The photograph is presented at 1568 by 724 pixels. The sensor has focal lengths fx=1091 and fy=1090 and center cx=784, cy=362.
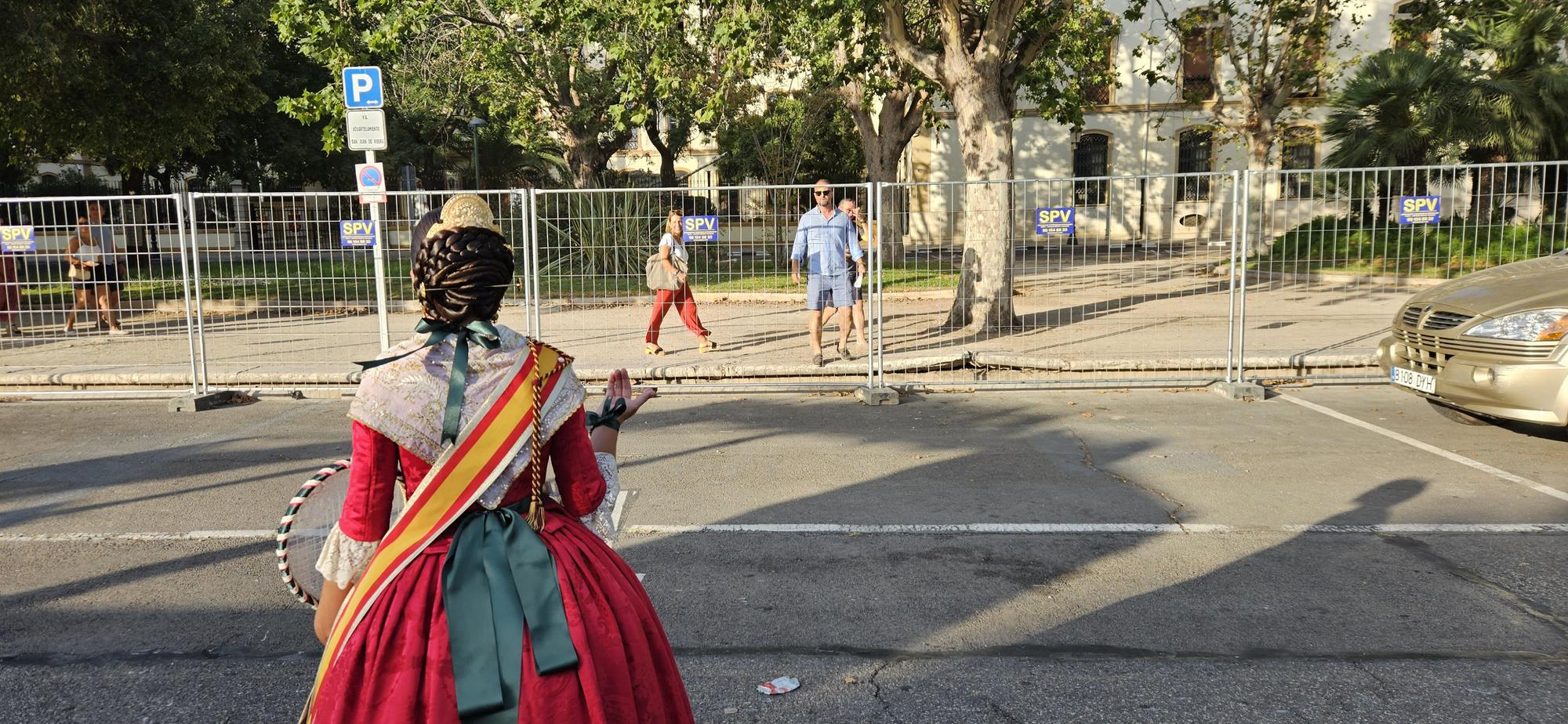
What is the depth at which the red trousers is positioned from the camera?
39.9 feet

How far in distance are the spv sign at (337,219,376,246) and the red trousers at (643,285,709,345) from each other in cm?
304

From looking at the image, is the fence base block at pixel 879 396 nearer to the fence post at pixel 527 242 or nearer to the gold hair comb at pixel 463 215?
the fence post at pixel 527 242

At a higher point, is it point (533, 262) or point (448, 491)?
point (533, 262)

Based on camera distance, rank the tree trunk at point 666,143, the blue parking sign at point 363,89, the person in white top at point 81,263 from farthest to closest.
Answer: the tree trunk at point 666,143 → the person in white top at point 81,263 → the blue parking sign at point 363,89

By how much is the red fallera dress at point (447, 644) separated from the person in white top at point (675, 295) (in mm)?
9669

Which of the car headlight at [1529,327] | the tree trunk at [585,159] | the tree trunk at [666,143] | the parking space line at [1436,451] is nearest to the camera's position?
the parking space line at [1436,451]

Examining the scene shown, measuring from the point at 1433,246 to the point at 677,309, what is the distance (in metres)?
8.02

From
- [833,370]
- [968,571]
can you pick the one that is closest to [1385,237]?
[833,370]

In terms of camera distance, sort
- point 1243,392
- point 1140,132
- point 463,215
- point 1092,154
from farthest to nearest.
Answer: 1. point 1092,154
2. point 1140,132
3. point 1243,392
4. point 463,215

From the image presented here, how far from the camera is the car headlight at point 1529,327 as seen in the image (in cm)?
690

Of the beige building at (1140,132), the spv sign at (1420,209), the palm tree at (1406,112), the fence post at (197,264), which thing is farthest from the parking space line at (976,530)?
the beige building at (1140,132)

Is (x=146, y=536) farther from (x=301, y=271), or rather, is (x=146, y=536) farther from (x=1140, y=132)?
(x=1140, y=132)

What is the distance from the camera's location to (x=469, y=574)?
83.7 inches

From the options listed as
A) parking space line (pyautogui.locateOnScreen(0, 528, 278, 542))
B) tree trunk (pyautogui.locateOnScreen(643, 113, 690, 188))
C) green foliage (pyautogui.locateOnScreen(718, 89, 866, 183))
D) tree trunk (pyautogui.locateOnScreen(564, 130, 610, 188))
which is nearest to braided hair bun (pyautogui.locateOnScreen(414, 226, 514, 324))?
parking space line (pyautogui.locateOnScreen(0, 528, 278, 542))
